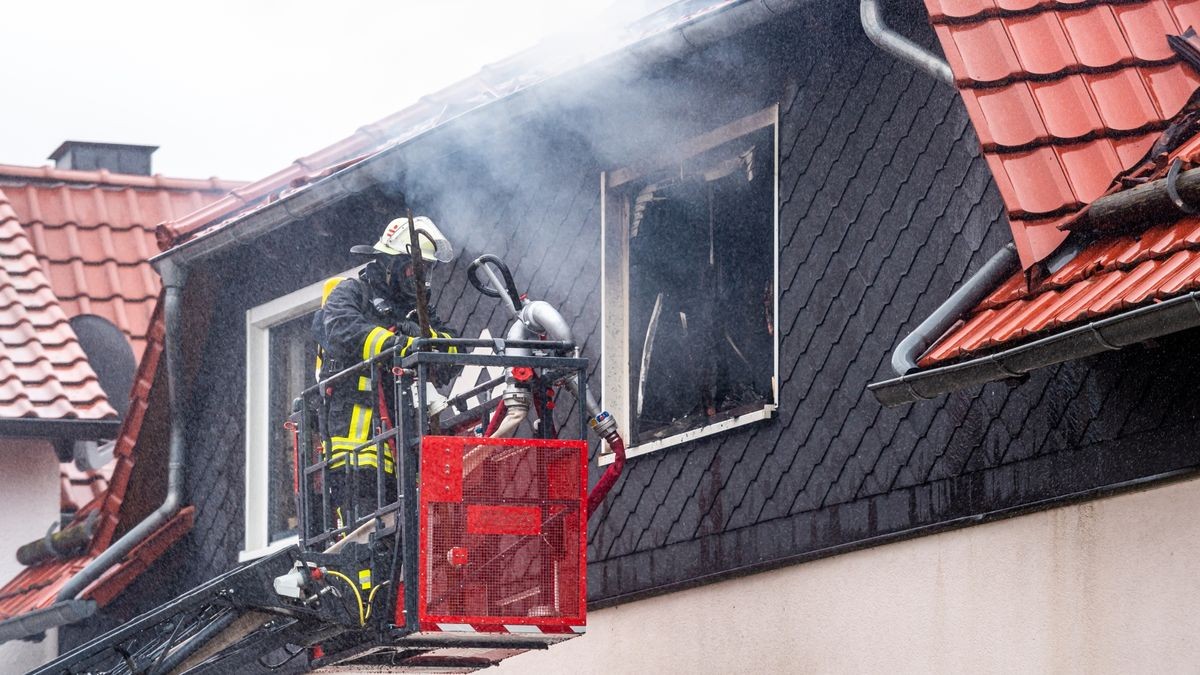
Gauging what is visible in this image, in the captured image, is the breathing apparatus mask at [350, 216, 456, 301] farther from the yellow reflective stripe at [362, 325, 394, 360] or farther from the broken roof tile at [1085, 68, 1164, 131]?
the broken roof tile at [1085, 68, 1164, 131]

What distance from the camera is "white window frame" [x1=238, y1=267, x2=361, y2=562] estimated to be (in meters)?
13.7

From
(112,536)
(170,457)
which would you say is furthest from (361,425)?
(112,536)

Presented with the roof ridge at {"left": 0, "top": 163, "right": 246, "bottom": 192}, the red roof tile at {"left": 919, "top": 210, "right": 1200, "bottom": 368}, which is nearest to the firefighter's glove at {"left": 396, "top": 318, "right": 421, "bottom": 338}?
the red roof tile at {"left": 919, "top": 210, "right": 1200, "bottom": 368}

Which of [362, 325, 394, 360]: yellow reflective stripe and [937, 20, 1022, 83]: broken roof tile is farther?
[362, 325, 394, 360]: yellow reflective stripe

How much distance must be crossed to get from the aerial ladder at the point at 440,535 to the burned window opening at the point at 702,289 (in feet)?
3.41

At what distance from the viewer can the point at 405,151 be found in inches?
462

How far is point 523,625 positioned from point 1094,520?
2.22 meters

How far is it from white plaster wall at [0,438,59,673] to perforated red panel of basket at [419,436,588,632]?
7.79 metres

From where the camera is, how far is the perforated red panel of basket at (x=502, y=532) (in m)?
8.28

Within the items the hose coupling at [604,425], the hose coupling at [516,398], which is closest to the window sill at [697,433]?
the hose coupling at [604,425]

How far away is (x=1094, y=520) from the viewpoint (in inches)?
306

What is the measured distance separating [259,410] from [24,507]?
248cm

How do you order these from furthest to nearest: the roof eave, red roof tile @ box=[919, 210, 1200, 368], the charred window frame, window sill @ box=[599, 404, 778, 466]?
the roof eave
the charred window frame
window sill @ box=[599, 404, 778, 466]
red roof tile @ box=[919, 210, 1200, 368]

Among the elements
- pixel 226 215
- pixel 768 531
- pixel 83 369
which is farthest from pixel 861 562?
pixel 83 369
